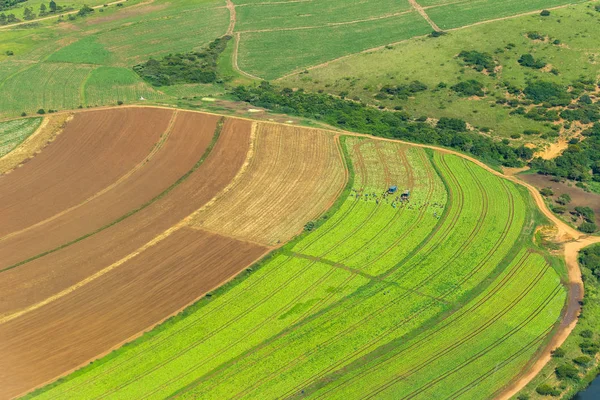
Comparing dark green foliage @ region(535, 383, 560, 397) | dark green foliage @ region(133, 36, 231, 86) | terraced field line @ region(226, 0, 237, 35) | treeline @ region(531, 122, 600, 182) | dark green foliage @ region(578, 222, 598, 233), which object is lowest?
dark green foliage @ region(535, 383, 560, 397)

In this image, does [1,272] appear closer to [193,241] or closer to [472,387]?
[193,241]

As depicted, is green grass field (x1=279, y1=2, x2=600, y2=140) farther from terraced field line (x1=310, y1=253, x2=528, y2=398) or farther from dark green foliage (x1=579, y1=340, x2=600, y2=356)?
dark green foliage (x1=579, y1=340, x2=600, y2=356)

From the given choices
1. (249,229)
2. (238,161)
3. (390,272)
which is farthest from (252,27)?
(390,272)

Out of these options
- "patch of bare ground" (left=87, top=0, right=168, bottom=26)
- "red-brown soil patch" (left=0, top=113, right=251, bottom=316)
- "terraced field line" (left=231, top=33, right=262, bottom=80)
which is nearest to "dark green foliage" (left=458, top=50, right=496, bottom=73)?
"terraced field line" (left=231, top=33, right=262, bottom=80)

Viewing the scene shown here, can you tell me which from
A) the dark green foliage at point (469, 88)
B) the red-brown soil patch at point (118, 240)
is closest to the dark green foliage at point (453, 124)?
the dark green foliage at point (469, 88)

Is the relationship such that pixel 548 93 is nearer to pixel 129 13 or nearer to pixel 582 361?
pixel 582 361

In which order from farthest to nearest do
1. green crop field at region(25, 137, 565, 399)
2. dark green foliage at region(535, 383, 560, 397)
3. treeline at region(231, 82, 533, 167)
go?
1. treeline at region(231, 82, 533, 167)
2. green crop field at region(25, 137, 565, 399)
3. dark green foliage at region(535, 383, 560, 397)
